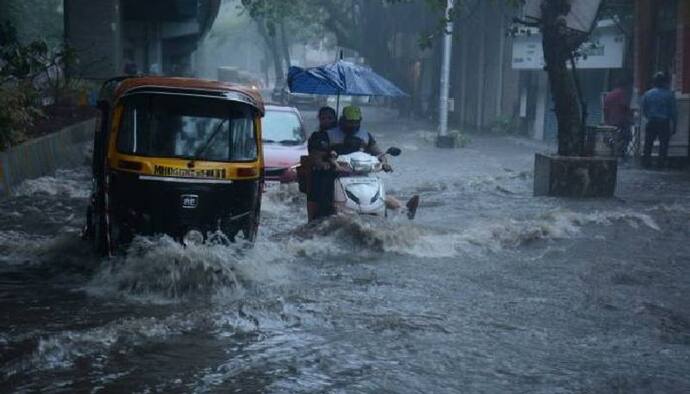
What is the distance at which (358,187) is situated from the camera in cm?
1074

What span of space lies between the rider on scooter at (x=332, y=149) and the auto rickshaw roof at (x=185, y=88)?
6.09 feet

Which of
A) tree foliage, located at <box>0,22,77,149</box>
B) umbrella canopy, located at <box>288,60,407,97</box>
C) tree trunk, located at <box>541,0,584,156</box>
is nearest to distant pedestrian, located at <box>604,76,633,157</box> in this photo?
tree trunk, located at <box>541,0,584,156</box>

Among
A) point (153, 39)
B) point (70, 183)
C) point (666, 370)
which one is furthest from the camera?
point (153, 39)

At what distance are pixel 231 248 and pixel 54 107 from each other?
14.4m

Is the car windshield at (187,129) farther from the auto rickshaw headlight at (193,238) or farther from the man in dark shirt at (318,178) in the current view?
the man in dark shirt at (318,178)

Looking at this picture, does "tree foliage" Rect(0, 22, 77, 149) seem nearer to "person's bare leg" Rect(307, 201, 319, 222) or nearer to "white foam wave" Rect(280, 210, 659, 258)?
"person's bare leg" Rect(307, 201, 319, 222)

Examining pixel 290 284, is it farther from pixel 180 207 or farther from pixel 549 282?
pixel 549 282

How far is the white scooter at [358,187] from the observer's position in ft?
35.0

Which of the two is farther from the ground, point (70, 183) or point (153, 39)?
point (153, 39)

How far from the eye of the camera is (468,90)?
40.2 m

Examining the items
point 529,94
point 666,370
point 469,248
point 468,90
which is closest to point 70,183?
point 469,248

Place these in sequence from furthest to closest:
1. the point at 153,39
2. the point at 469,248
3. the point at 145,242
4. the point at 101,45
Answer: the point at 153,39, the point at 101,45, the point at 469,248, the point at 145,242

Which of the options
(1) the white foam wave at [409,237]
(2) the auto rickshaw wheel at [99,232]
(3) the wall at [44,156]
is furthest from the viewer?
(3) the wall at [44,156]

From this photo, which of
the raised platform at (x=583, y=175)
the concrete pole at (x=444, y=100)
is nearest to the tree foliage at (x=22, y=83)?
the raised platform at (x=583, y=175)
